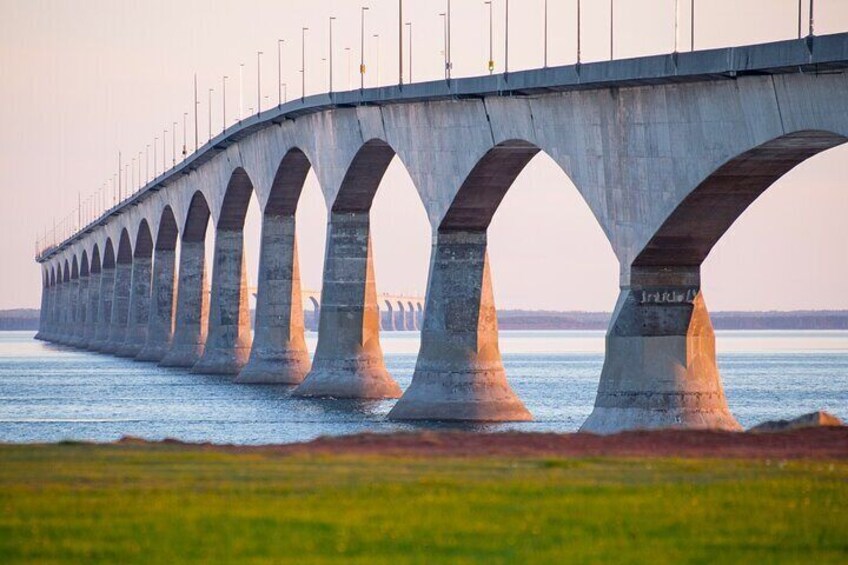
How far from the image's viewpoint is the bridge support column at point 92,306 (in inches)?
6353

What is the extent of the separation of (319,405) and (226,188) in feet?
103

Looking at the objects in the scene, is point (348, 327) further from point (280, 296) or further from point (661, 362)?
point (661, 362)

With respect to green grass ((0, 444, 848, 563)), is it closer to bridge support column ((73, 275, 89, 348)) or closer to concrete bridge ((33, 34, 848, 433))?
concrete bridge ((33, 34, 848, 433))

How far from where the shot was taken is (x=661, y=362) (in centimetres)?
4175

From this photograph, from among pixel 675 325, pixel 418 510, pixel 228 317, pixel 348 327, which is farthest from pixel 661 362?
pixel 228 317

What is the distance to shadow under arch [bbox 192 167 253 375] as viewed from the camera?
92188 mm

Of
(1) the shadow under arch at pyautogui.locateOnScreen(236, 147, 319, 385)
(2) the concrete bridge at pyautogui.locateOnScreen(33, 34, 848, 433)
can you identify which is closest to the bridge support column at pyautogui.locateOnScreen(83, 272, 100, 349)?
(2) the concrete bridge at pyautogui.locateOnScreen(33, 34, 848, 433)

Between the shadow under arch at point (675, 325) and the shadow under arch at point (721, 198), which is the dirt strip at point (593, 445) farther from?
the shadow under arch at point (675, 325)

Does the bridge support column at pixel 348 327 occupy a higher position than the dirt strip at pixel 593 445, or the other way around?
the bridge support column at pixel 348 327

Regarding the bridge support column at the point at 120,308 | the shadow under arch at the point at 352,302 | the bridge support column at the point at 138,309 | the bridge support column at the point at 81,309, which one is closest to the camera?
the shadow under arch at the point at 352,302

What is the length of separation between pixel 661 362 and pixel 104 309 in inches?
→ 4634

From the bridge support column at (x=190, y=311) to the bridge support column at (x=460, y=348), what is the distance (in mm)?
50533

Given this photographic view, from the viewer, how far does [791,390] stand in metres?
87.1

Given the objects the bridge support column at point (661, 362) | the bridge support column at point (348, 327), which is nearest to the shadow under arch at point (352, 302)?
the bridge support column at point (348, 327)
